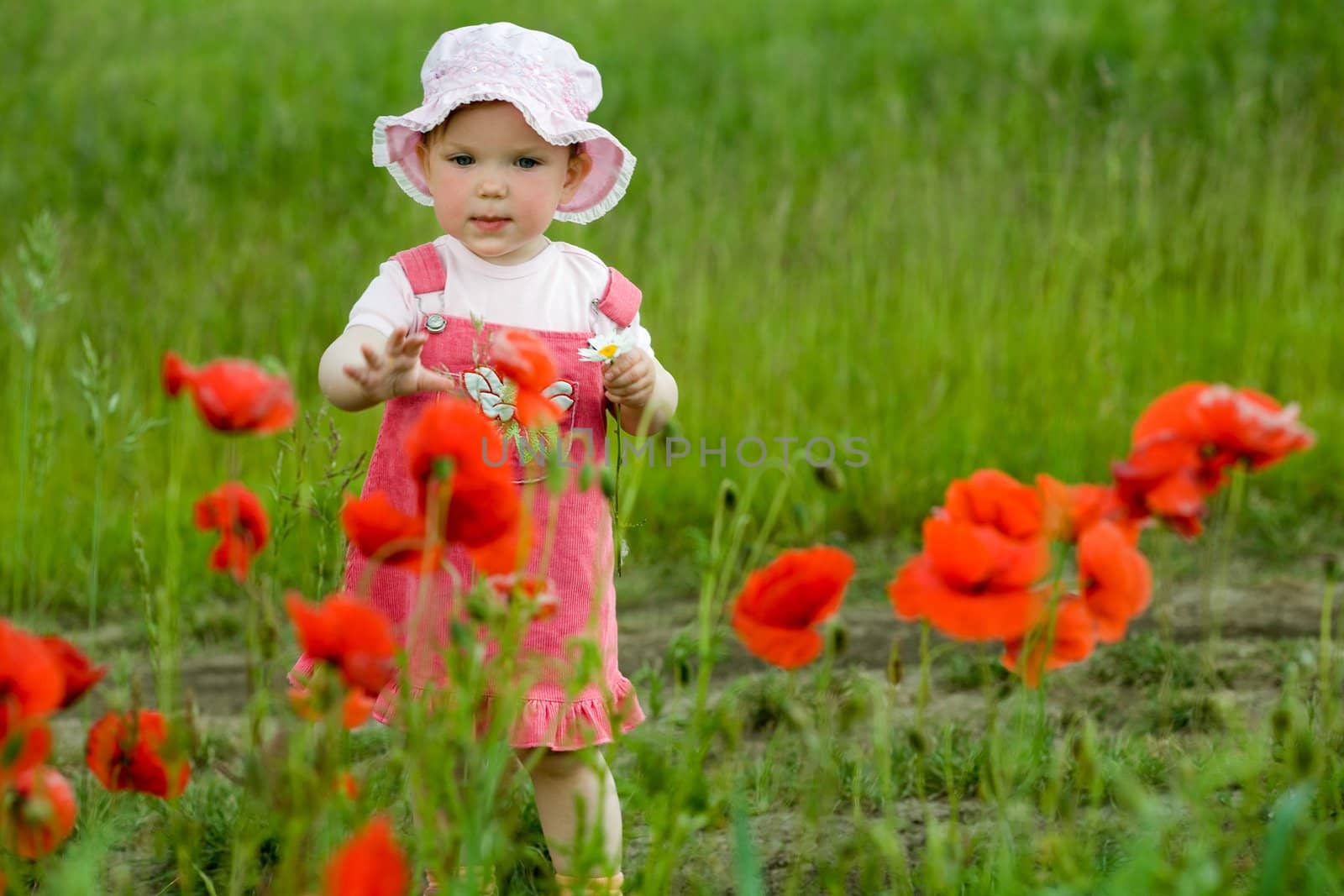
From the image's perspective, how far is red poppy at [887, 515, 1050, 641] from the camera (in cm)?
137

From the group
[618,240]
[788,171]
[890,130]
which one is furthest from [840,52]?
[618,240]

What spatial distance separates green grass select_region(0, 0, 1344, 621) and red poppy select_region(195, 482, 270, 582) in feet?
1.72

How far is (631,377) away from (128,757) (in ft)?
2.83

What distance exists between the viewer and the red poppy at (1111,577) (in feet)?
4.71

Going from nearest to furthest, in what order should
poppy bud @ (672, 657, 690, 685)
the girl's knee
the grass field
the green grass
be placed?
1. poppy bud @ (672, 657, 690, 685)
2. the grass field
3. the girl's knee
4. the green grass

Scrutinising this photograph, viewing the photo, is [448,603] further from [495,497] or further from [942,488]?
[942,488]

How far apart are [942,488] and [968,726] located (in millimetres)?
1501

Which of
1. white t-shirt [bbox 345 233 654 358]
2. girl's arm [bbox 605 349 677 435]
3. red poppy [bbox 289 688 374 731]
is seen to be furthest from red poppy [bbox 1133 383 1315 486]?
white t-shirt [bbox 345 233 654 358]

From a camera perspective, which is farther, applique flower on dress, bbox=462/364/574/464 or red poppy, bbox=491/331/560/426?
applique flower on dress, bbox=462/364/574/464

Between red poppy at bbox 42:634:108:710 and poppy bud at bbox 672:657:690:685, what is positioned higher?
red poppy at bbox 42:634:108:710

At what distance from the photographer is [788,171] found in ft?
22.2

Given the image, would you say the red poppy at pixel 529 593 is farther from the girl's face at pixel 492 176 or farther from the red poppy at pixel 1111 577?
the girl's face at pixel 492 176

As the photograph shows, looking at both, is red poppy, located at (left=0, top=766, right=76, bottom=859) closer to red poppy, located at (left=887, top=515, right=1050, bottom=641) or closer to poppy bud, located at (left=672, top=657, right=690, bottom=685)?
poppy bud, located at (left=672, top=657, right=690, bottom=685)

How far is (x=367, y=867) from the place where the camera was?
1088mm
